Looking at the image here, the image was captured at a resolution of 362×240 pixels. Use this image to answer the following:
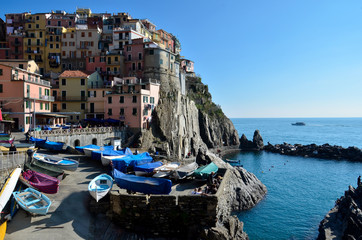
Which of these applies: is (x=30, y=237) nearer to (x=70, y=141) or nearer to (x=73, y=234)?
(x=73, y=234)

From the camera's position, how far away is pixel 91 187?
16.6 m

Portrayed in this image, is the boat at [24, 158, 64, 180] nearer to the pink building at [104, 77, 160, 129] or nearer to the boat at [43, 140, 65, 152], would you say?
the boat at [43, 140, 65, 152]

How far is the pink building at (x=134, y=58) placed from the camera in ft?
193

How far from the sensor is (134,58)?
59625mm

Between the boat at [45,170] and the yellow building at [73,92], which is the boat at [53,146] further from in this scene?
the yellow building at [73,92]

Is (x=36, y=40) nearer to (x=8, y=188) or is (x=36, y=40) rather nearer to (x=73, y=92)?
(x=73, y=92)

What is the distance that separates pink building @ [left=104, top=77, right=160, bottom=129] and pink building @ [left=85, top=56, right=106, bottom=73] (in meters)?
11.6

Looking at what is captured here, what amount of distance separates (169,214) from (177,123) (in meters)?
40.6

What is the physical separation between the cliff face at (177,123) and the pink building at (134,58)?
591 centimetres

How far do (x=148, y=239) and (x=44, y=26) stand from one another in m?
75.2

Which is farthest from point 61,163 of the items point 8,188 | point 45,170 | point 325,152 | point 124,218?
point 325,152

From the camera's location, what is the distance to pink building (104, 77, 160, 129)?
4834 cm

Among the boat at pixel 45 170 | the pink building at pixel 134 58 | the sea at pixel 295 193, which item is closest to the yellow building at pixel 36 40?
the pink building at pixel 134 58

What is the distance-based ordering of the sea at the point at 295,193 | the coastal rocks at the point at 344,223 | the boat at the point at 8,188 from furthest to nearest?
the sea at the point at 295,193 < the coastal rocks at the point at 344,223 < the boat at the point at 8,188
